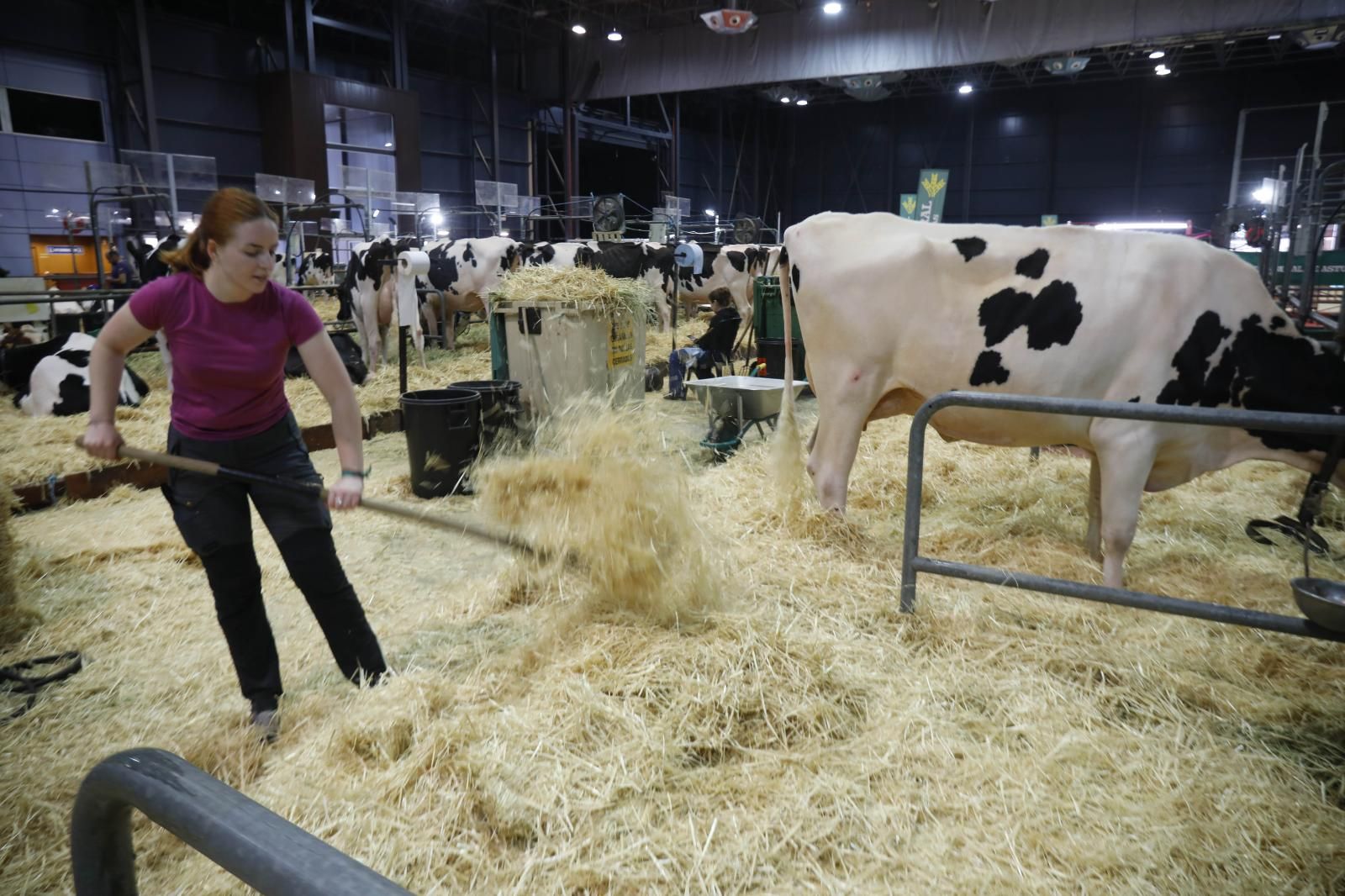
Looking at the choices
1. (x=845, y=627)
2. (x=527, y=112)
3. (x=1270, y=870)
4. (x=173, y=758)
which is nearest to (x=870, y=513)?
(x=845, y=627)

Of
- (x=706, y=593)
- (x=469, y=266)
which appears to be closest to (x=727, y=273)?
(x=469, y=266)

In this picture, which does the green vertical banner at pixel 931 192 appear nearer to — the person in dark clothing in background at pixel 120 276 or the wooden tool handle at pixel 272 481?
the person in dark clothing in background at pixel 120 276

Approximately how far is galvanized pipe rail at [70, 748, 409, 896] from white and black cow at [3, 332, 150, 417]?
7551 millimetres

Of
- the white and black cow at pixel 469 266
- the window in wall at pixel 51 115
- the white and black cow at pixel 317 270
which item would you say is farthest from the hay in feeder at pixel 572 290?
the window in wall at pixel 51 115

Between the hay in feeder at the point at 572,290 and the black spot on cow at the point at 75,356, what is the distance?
418 cm

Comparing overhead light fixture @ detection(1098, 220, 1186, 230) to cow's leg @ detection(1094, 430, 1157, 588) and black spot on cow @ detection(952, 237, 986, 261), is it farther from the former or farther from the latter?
cow's leg @ detection(1094, 430, 1157, 588)

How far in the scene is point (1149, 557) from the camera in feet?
14.6

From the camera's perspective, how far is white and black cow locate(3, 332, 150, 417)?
24.7 ft

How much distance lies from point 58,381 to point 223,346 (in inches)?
260

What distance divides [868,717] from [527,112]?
2674 centimetres

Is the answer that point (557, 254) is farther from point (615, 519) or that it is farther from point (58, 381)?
point (615, 519)

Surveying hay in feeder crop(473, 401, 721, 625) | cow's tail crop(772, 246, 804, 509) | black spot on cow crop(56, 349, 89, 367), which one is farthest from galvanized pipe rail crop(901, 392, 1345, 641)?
black spot on cow crop(56, 349, 89, 367)

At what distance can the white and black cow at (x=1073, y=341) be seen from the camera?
383 cm

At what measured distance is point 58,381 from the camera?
24.8 ft
